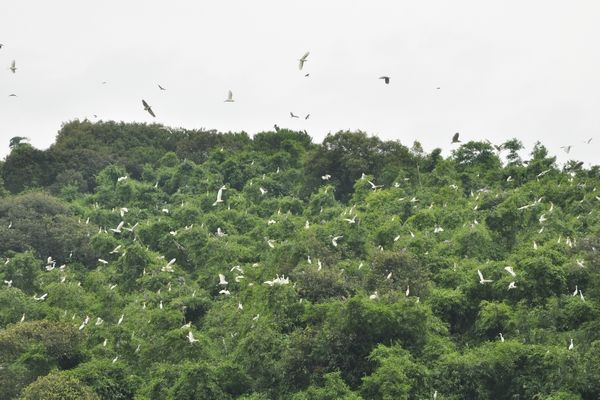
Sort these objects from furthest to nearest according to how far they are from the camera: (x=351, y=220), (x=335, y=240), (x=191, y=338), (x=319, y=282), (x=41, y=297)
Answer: (x=351, y=220)
(x=335, y=240)
(x=41, y=297)
(x=319, y=282)
(x=191, y=338)

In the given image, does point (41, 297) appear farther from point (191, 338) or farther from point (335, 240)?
point (335, 240)

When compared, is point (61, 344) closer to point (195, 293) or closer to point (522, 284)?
point (195, 293)

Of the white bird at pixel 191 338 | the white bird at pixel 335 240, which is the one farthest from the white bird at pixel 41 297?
the white bird at pixel 335 240

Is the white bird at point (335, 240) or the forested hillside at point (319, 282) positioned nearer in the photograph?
the forested hillside at point (319, 282)

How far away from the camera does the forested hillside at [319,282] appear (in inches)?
1171

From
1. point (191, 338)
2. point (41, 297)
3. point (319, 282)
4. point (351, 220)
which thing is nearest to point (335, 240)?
point (351, 220)

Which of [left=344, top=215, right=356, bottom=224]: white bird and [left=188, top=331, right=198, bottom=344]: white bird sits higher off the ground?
[left=344, top=215, right=356, bottom=224]: white bird

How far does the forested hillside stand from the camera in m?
29.8

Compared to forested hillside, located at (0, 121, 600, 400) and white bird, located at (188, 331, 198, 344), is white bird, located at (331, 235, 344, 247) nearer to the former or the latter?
forested hillside, located at (0, 121, 600, 400)

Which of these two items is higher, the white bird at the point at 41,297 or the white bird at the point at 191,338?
the white bird at the point at 41,297

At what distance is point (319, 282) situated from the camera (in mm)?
33625

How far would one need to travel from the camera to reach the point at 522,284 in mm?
32344

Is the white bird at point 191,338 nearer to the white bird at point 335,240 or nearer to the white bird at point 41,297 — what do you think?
the white bird at point 335,240

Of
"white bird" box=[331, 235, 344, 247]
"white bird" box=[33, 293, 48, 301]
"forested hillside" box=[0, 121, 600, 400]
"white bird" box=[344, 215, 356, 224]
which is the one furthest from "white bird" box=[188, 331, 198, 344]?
"white bird" box=[344, 215, 356, 224]
